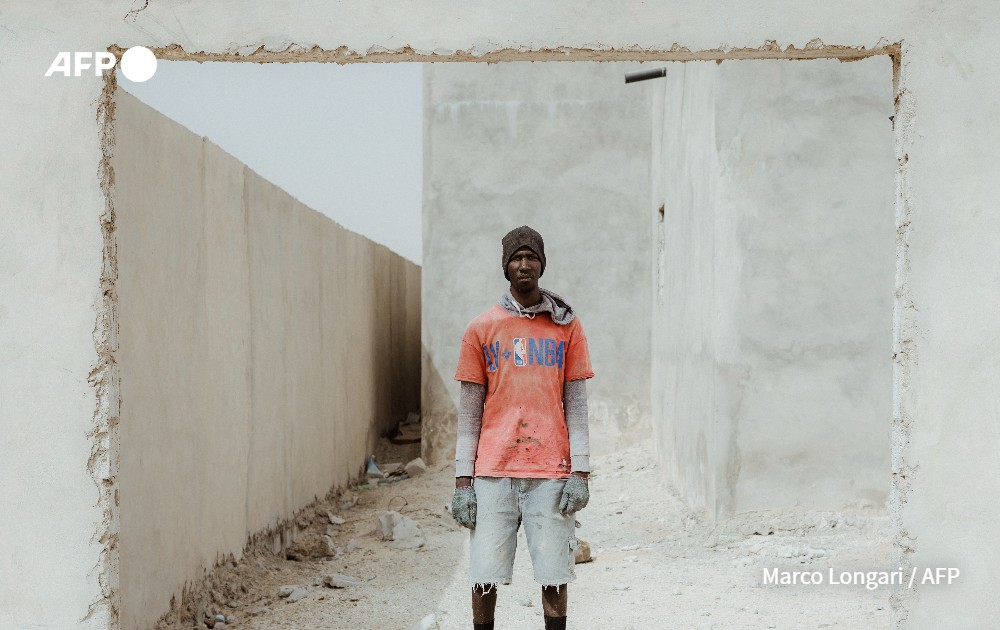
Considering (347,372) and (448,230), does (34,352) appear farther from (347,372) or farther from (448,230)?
(448,230)

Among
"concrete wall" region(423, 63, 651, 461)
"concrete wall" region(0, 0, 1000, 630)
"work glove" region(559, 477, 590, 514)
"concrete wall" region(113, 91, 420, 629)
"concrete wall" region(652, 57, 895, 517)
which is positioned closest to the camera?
"concrete wall" region(0, 0, 1000, 630)

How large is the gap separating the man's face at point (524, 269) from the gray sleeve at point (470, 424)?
42 centimetres

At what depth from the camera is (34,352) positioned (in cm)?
300

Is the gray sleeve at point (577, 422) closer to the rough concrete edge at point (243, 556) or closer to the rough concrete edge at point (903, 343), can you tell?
the rough concrete edge at point (903, 343)

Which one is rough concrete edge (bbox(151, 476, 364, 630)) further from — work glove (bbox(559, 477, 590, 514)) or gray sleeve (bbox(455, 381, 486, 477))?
work glove (bbox(559, 477, 590, 514))

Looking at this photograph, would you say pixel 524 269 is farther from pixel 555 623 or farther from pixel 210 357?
pixel 210 357

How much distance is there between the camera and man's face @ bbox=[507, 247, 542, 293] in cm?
357

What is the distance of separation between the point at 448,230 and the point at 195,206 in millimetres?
5573

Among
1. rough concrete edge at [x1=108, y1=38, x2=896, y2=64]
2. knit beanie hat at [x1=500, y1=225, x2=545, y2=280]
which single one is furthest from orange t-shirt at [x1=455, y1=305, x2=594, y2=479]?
rough concrete edge at [x1=108, y1=38, x2=896, y2=64]

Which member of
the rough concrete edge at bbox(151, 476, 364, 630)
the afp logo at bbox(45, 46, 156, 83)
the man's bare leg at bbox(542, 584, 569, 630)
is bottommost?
the rough concrete edge at bbox(151, 476, 364, 630)

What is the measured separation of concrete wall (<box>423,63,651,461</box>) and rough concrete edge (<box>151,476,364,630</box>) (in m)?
2.95

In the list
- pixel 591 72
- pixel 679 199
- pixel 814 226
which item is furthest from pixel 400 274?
pixel 814 226

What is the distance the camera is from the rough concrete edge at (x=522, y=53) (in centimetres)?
303

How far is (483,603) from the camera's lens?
3.58m
